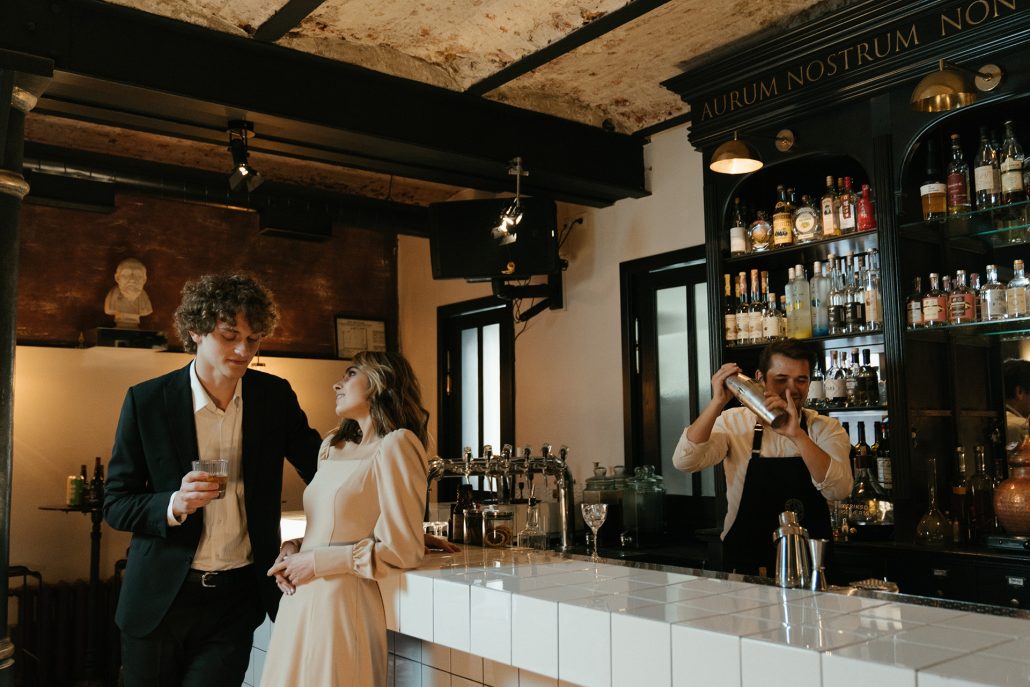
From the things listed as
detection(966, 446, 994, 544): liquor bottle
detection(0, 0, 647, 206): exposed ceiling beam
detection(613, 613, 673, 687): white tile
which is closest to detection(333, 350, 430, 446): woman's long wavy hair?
detection(613, 613, 673, 687): white tile

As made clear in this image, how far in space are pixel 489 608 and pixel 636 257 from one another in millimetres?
→ 3550

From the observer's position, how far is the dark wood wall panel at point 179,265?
6.17m

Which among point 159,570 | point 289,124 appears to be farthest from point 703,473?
point 159,570

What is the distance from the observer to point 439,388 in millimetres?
7199

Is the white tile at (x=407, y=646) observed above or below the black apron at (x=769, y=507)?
below

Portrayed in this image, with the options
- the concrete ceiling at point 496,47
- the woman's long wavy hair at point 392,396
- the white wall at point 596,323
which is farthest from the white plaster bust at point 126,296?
the woman's long wavy hair at point 392,396

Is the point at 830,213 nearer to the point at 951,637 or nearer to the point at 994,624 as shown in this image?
the point at 994,624

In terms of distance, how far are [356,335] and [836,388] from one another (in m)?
4.53

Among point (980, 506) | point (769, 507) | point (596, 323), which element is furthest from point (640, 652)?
point (596, 323)

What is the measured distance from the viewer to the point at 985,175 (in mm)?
3375

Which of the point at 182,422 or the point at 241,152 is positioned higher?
the point at 241,152

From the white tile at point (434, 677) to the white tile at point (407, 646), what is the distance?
0.04 metres

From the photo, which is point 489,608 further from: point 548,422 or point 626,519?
point 548,422

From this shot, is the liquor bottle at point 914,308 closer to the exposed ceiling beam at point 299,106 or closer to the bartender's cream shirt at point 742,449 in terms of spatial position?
the bartender's cream shirt at point 742,449
